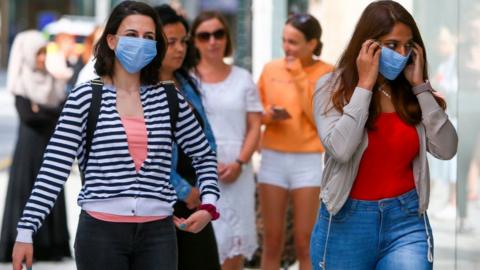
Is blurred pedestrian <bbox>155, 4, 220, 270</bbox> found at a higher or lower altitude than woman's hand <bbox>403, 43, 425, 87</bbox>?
lower

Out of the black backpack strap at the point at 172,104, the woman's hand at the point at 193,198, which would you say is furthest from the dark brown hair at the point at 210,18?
the black backpack strap at the point at 172,104

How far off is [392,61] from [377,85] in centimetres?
17

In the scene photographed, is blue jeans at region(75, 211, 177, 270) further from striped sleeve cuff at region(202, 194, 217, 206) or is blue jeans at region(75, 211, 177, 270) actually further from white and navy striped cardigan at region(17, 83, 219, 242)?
striped sleeve cuff at region(202, 194, 217, 206)

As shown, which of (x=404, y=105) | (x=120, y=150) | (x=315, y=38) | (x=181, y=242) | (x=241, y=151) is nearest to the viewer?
(x=120, y=150)

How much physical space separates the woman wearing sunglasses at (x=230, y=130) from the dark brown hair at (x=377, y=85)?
230 centimetres

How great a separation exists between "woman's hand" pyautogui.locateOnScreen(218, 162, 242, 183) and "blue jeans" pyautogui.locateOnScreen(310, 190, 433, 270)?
249cm

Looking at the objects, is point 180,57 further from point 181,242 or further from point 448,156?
point 448,156

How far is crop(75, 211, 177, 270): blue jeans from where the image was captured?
481 centimetres

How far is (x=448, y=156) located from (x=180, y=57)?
5.40 feet

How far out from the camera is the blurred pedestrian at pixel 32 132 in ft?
32.8

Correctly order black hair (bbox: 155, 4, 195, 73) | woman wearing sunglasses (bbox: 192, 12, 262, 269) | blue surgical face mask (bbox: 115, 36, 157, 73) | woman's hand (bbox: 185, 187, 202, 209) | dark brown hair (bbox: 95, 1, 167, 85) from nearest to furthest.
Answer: blue surgical face mask (bbox: 115, 36, 157, 73)
dark brown hair (bbox: 95, 1, 167, 85)
woman's hand (bbox: 185, 187, 202, 209)
black hair (bbox: 155, 4, 195, 73)
woman wearing sunglasses (bbox: 192, 12, 262, 269)

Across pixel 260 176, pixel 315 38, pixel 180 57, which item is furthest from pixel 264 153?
pixel 180 57

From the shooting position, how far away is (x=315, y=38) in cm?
831

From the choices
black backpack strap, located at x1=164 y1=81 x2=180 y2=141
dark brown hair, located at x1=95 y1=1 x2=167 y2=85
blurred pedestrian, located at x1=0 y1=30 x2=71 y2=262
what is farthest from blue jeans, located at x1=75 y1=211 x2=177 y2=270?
blurred pedestrian, located at x1=0 y1=30 x2=71 y2=262
